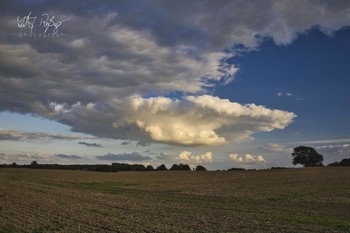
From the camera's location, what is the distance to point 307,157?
147750mm

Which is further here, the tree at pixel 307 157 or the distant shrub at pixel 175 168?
the tree at pixel 307 157

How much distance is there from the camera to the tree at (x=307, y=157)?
147 m

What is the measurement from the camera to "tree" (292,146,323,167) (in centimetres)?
14688

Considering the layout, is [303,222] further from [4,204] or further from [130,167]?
[130,167]

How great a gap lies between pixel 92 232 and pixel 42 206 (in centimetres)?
1123

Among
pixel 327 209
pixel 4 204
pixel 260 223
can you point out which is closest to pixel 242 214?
pixel 260 223

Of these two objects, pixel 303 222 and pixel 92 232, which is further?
pixel 303 222

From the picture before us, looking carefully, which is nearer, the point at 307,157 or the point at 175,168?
the point at 175,168

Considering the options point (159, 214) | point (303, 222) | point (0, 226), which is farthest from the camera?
point (159, 214)

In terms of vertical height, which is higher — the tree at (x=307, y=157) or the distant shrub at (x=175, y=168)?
the tree at (x=307, y=157)

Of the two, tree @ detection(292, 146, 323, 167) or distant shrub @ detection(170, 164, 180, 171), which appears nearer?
distant shrub @ detection(170, 164, 180, 171)

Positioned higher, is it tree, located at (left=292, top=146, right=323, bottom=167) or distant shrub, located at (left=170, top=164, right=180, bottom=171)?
tree, located at (left=292, top=146, right=323, bottom=167)

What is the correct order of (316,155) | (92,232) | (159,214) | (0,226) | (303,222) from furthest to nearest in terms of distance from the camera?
(316,155)
(159,214)
(303,222)
(0,226)
(92,232)

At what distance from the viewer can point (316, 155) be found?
147 m
